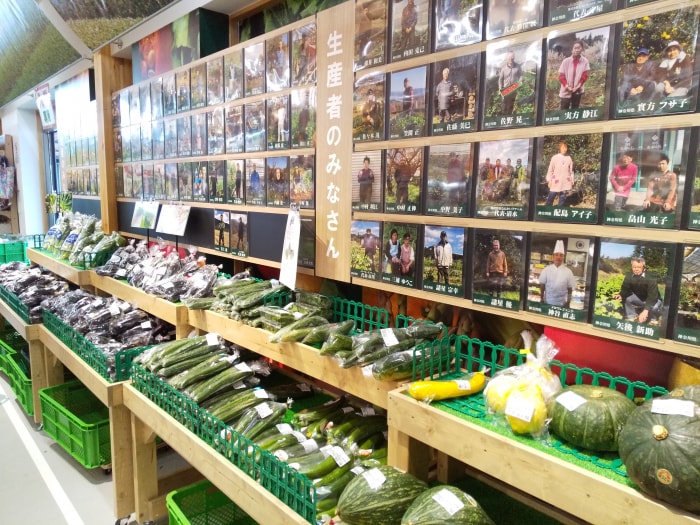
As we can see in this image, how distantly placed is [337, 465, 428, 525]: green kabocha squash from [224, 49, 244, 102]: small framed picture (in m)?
2.26

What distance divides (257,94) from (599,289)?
2085 mm

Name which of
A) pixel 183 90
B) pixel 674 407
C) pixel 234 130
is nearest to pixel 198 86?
pixel 183 90

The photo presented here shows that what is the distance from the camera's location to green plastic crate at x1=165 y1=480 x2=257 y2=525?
7.36 feet

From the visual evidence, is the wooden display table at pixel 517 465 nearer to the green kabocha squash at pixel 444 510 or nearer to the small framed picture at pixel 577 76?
the green kabocha squash at pixel 444 510

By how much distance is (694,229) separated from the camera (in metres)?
1.30

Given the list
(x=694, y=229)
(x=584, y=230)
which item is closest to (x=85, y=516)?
(x=584, y=230)

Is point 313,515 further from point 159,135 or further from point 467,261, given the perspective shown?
point 159,135

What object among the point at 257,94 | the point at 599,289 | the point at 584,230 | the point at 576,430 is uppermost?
the point at 257,94

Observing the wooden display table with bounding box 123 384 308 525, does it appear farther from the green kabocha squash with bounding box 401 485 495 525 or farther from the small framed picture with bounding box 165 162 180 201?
the small framed picture with bounding box 165 162 180 201

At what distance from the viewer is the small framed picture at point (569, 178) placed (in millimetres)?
1483

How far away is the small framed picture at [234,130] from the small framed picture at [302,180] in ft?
1.66

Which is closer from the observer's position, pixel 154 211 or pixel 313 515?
pixel 313 515

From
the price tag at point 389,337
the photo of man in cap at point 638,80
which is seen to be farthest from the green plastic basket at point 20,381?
the photo of man in cap at point 638,80

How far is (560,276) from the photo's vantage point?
1.58 meters
